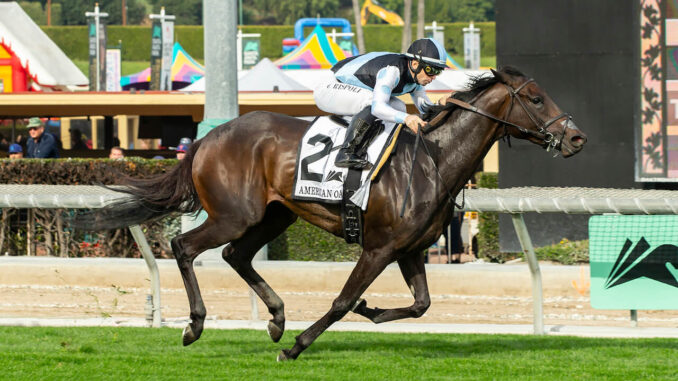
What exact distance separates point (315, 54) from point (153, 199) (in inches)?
923

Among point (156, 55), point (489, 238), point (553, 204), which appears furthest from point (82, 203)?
point (156, 55)

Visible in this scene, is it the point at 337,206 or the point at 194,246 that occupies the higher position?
the point at 337,206

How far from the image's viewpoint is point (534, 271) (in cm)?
771

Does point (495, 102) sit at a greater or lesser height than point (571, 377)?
greater

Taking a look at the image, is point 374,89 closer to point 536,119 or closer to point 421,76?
point 421,76

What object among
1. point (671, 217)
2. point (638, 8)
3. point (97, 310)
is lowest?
point (97, 310)

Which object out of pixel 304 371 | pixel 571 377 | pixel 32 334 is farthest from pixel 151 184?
pixel 571 377

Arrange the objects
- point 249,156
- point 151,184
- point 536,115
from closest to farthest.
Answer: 1. point 536,115
2. point 249,156
3. point 151,184

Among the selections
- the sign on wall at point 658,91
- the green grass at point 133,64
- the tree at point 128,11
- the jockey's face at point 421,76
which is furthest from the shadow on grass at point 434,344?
the tree at point 128,11

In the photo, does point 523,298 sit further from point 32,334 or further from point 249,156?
point 32,334

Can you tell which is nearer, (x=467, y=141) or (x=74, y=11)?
(x=467, y=141)

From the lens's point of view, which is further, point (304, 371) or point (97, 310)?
point (97, 310)

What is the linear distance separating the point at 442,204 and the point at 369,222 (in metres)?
0.43

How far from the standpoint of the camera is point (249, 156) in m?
6.81
